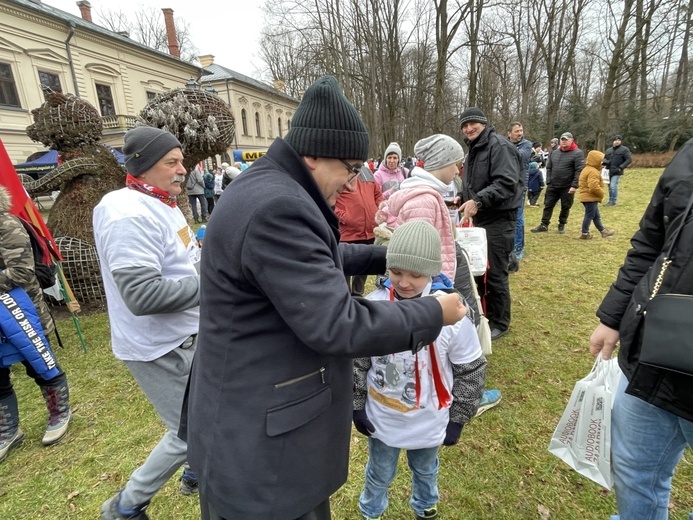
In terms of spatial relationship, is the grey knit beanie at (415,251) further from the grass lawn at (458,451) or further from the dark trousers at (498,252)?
the dark trousers at (498,252)

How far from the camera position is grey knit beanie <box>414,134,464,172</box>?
2916 mm

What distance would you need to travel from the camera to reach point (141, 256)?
175cm

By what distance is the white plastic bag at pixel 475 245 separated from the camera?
3242mm

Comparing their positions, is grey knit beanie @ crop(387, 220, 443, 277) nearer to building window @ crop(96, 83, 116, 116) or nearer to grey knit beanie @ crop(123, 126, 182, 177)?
grey knit beanie @ crop(123, 126, 182, 177)

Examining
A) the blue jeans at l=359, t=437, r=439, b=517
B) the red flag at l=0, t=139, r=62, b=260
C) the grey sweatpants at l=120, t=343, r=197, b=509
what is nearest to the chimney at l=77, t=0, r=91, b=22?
the red flag at l=0, t=139, r=62, b=260

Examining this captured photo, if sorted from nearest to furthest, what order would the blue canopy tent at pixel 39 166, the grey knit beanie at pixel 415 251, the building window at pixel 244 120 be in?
the grey knit beanie at pixel 415 251 → the blue canopy tent at pixel 39 166 → the building window at pixel 244 120

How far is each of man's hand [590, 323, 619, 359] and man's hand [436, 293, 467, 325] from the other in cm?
82

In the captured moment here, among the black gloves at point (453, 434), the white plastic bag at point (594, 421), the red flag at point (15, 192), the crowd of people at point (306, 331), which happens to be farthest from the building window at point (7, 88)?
the white plastic bag at point (594, 421)

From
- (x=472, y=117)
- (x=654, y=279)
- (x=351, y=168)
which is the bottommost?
(x=654, y=279)

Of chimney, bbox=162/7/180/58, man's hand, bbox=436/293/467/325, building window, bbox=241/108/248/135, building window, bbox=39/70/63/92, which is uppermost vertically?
chimney, bbox=162/7/180/58

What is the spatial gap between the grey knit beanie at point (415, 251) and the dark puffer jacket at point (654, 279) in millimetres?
726

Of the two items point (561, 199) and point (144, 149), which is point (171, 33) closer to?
point (561, 199)

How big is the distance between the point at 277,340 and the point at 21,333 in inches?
99.8

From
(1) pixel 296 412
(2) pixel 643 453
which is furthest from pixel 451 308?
(2) pixel 643 453
